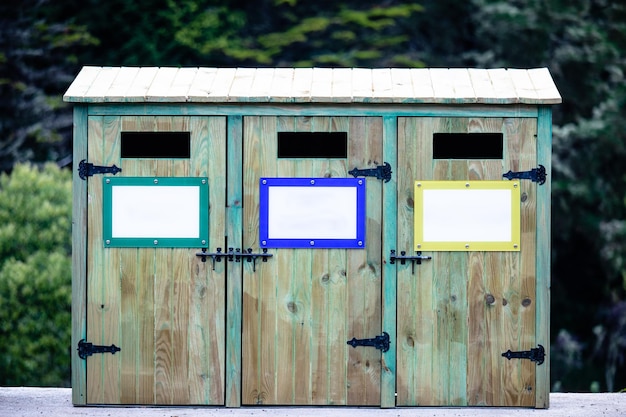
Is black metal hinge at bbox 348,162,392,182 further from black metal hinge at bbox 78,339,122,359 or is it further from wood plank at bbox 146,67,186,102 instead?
black metal hinge at bbox 78,339,122,359

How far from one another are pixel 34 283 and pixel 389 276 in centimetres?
516

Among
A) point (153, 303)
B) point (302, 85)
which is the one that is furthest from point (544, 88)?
point (153, 303)

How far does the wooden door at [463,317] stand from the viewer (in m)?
5.71

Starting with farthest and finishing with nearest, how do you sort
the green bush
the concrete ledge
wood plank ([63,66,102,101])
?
the green bush
wood plank ([63,66,102,101])
the concrete ledge

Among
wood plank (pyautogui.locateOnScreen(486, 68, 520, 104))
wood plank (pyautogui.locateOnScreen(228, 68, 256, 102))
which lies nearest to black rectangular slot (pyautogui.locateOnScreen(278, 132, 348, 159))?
wood plank (pyautogui.locateOnScreen(228, 68, 256, 102))

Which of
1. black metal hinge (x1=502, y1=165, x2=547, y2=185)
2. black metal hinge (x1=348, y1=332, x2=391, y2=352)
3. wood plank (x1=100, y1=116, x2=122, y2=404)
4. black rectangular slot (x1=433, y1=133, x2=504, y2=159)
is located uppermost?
black rectangular slot (x1=433, y1=133, x2=504, y2=159)

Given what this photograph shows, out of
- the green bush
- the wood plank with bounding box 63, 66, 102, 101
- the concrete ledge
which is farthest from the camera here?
the green bush

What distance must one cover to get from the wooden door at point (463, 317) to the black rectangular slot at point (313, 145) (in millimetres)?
454

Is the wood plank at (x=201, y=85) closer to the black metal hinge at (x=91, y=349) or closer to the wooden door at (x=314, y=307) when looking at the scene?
the wooden door at (x=314, y=307)

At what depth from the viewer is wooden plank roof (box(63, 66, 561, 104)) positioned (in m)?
5.66

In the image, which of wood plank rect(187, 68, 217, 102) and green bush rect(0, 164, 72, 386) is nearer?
wood plank rect(187, 68, 217, 102)

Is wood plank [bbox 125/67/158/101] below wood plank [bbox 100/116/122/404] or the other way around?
the other way around

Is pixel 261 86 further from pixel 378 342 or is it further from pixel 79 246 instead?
pixel 378 342

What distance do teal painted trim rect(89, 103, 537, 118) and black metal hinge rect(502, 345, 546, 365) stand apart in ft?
4.41
